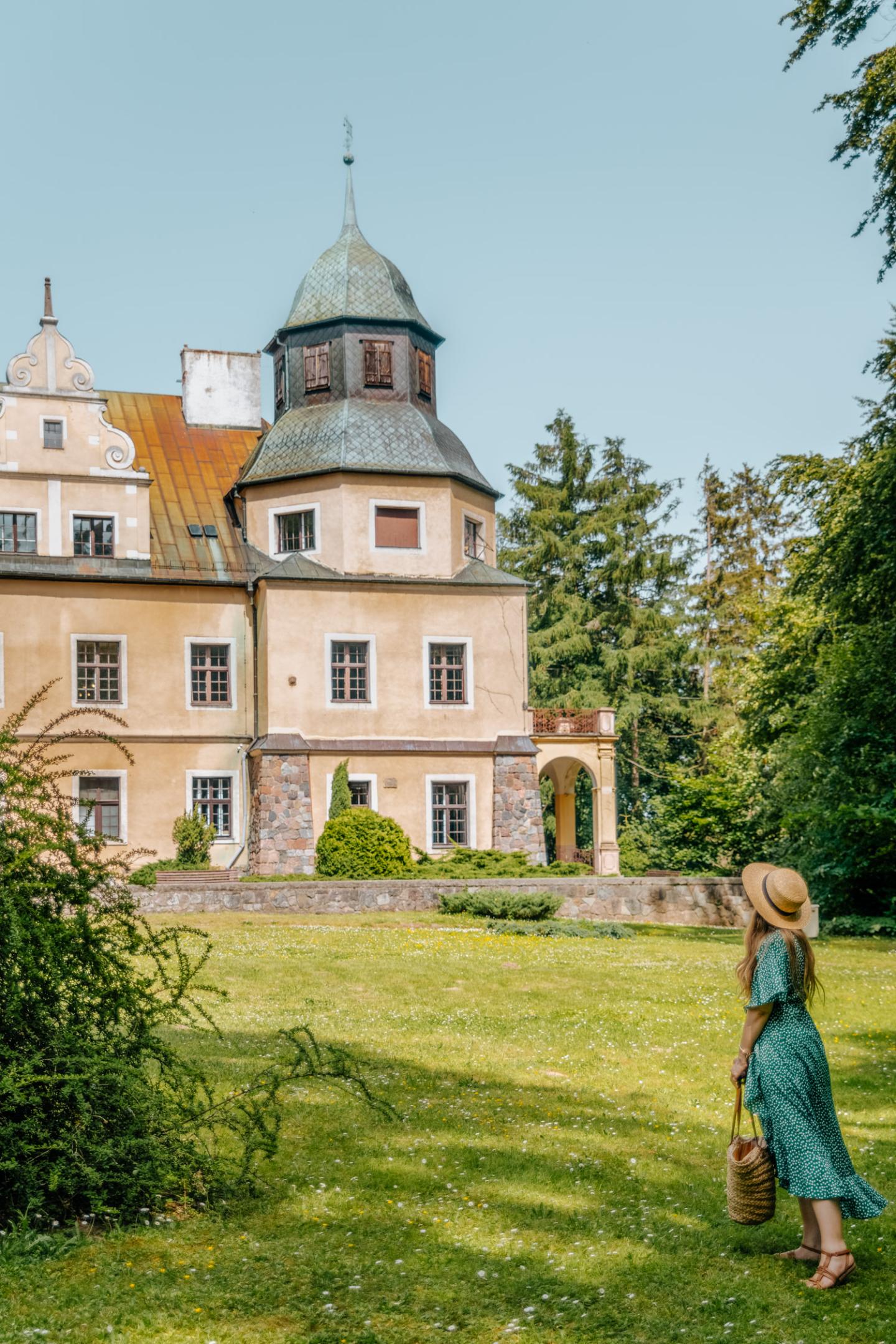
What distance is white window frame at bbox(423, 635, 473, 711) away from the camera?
113 feet

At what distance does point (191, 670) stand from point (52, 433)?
6426 millimetres

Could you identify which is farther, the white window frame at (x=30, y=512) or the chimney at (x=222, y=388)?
the chimney at (x=222, y=388)

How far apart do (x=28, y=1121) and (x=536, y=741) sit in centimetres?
3084

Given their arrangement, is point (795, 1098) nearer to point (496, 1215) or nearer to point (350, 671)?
point (496, 1215)

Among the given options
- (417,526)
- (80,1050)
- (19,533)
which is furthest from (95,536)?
(80,1050)

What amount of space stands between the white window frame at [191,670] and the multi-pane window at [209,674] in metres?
0.04

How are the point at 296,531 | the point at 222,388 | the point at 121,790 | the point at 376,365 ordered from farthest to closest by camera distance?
the point at 222,388 → the point at 376,365 → the point at 296,531 → the point at 121,790

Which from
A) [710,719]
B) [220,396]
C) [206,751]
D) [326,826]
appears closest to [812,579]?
[326,826]

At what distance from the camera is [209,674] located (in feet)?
113

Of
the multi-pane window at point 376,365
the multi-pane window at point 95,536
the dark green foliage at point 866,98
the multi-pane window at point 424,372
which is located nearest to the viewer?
the dark green foliage at point 866,98

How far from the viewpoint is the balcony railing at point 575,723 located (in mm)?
37562

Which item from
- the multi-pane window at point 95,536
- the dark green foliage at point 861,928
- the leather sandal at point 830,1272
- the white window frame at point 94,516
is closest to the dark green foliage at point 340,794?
the white window frame at point 94,516

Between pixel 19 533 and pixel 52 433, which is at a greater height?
pixel 52 433

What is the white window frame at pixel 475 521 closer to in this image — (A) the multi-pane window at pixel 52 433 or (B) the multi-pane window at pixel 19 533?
(A) the multi-pane window at pixel 52 433
